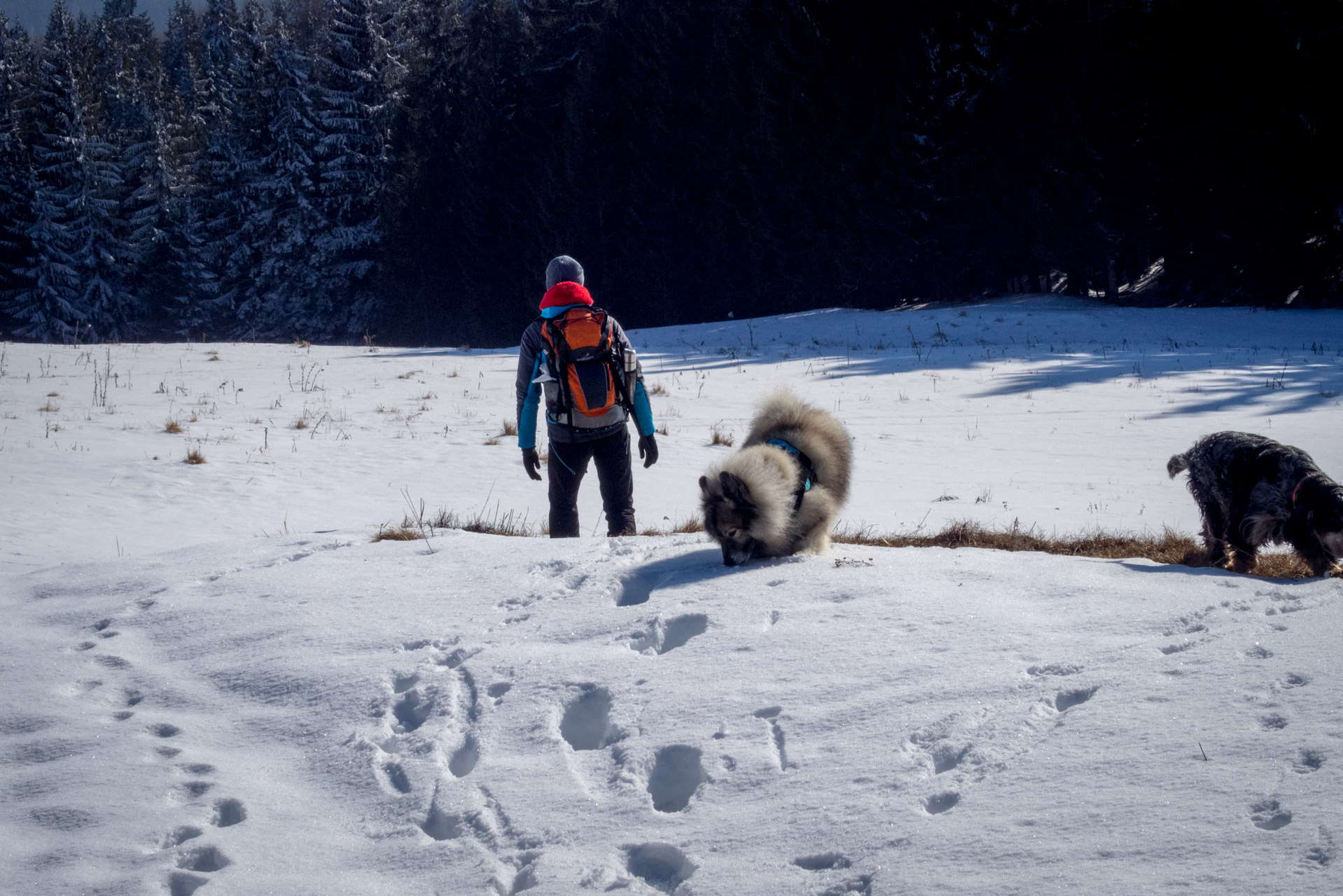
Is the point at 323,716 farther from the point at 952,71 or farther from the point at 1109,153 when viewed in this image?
the point at 952,71

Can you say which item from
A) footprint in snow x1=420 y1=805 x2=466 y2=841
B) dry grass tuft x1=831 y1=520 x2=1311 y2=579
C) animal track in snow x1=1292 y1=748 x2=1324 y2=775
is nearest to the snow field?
dry grass tuft x1=831 y1=520 x2=1311 y2=579

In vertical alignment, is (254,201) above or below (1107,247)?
above

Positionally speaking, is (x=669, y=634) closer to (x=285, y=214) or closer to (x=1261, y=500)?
(x=1261, y=500)

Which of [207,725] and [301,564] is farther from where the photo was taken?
[301,564]

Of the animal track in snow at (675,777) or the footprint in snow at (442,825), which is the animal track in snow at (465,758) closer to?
the footprint in snow at (442,825)

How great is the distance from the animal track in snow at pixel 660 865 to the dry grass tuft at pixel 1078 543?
Result: 372cm

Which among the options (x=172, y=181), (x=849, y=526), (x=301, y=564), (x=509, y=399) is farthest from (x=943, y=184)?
(x=172, y=181)

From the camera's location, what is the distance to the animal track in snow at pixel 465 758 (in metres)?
3.21

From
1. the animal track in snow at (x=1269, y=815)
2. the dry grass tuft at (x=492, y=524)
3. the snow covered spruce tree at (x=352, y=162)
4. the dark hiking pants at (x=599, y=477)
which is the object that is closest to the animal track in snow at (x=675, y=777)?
the animal track in snow at (x=1269, y=815)

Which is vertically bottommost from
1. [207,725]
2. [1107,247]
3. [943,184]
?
[207,725]

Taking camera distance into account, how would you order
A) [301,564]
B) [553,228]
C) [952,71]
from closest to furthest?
[301,564], [952,71], [553,228]

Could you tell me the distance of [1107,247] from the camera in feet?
80.0

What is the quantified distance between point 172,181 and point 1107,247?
47.2 metres

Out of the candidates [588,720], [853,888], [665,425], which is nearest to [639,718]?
[588,720]
